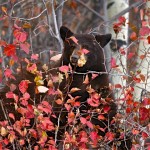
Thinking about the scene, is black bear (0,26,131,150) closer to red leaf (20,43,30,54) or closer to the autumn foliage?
the autumn foliage

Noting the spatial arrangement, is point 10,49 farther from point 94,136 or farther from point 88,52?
point 88,52

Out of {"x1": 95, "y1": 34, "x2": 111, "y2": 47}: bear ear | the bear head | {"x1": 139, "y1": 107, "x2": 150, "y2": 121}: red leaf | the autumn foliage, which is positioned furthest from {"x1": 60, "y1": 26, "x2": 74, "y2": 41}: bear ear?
{"x1": 139, "y1": 107, "x2": 150, "y2": 121}: red leaf

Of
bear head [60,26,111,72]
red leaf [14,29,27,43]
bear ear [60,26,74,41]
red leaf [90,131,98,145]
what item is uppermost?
red leaf [14,29,27,43]

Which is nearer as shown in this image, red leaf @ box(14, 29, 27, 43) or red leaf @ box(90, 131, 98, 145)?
red leaf @ box(14, 29, 27, 43)

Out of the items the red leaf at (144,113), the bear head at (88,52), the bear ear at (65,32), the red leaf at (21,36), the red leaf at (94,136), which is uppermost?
the red leaf at (21,36)

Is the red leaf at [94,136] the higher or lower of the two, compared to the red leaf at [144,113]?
lower

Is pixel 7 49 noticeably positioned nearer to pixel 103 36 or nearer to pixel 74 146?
pixel 74 146

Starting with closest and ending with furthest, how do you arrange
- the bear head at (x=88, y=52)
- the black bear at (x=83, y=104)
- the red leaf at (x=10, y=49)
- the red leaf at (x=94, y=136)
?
the red leaf at (x=10, y=49) → the red leaf at (x=94, y=136) → the black bear at (x=83, y=104) → the bear head at (x=88, y=52)

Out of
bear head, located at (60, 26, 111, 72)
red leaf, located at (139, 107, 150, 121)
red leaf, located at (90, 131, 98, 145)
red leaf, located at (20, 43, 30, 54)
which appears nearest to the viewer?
red leaf, located at (20, 43, 30, 54)

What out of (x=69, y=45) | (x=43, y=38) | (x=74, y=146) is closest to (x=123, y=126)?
(x=74, y=146)

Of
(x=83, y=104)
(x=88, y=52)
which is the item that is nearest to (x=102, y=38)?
(x=88, y=52)

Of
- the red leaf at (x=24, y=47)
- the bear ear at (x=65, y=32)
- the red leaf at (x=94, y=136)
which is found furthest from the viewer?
the bear ear at (x=65, y=32)

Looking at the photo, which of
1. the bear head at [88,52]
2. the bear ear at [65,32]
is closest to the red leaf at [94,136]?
the bear head at [88,52]

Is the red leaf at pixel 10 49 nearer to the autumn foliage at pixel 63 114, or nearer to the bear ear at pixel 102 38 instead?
the autumn foliage at pixel 63 114
